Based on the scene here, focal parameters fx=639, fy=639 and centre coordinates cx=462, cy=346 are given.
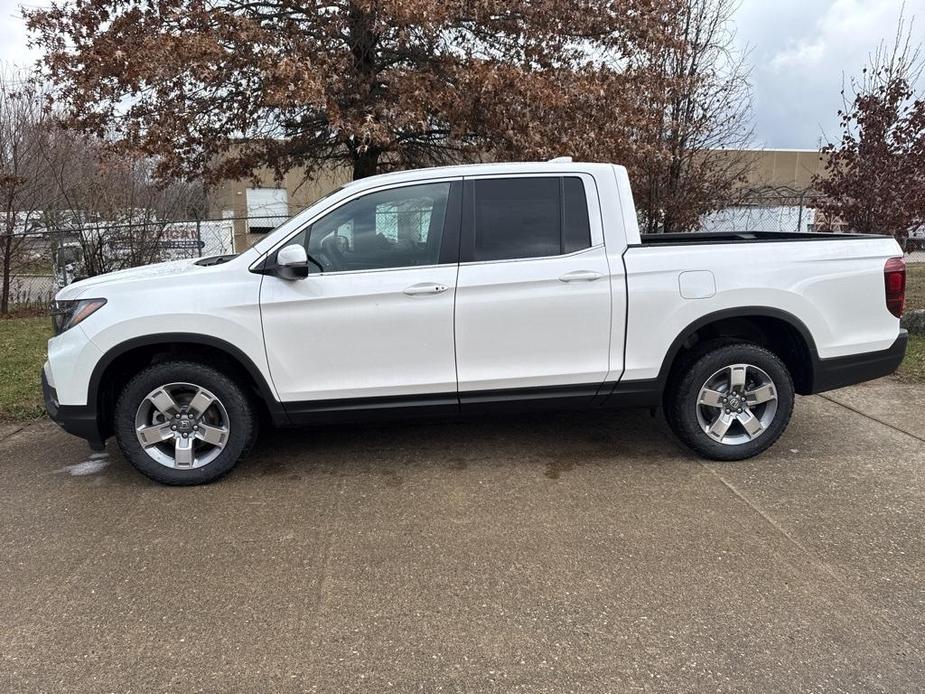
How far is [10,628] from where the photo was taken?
Answer: 266cm

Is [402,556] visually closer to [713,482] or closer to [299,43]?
[713,482]

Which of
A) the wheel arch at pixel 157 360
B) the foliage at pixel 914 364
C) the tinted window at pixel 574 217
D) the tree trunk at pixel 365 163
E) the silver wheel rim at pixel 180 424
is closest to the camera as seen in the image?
the wheel arch at pixel 157 360

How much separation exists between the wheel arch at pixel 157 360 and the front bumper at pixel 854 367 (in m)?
3.52

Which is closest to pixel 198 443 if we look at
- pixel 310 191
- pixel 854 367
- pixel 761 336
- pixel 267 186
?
pixel 761 336

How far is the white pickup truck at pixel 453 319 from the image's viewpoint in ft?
12.6

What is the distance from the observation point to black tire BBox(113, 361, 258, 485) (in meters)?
3.88

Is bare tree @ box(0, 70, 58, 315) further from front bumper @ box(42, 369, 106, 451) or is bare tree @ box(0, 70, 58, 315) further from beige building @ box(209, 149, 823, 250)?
front bumper @ box(42, 369, 106, 451)

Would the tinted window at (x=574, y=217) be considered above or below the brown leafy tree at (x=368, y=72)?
below

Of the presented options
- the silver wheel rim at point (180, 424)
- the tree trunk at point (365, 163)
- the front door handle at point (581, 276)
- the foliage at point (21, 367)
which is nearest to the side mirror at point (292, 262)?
the silver wheel rim at point (180, 424)

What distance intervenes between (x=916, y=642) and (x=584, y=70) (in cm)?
712

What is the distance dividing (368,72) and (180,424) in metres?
5.53

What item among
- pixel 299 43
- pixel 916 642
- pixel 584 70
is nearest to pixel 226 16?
pixel 299 43

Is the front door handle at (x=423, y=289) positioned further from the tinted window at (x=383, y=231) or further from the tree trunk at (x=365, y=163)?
the tree trunk at (x=365, y=163)

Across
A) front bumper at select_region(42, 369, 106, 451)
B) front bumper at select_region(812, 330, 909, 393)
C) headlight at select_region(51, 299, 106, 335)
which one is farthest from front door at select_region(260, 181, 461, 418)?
front bumper at select_region(812, 330, 909, 393)
